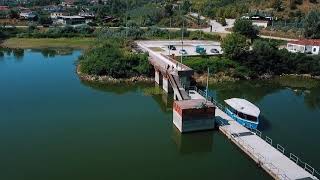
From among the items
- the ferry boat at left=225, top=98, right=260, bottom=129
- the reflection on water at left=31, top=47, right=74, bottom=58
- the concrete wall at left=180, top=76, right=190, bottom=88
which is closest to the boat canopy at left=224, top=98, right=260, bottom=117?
the ferry boat at left=225, top=98, right=260, bottom=129

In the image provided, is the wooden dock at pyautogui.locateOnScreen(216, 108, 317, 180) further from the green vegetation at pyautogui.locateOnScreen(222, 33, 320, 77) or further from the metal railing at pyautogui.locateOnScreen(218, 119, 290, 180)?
the green vegetation at pyautogui.locateOnScreen(222, 33, 320, 77)

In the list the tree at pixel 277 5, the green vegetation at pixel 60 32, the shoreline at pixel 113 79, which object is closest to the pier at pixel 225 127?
the shoreline at pixel 113 79

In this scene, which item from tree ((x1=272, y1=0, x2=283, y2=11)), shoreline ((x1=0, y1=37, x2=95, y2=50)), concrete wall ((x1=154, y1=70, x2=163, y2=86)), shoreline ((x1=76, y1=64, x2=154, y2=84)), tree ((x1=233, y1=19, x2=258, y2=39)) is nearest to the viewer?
concrete wall ((x1=154, y1=70, x2=163, y2=86))

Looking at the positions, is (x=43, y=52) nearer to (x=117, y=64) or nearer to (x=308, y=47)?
(x=117, y=64)

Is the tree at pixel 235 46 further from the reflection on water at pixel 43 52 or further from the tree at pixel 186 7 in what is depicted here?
the tree at pixel 186 7

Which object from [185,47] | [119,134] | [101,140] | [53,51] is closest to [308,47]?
[185,47]
